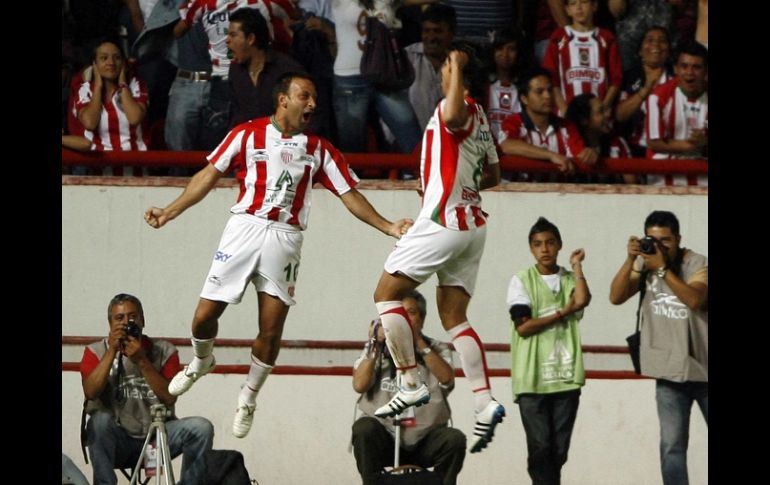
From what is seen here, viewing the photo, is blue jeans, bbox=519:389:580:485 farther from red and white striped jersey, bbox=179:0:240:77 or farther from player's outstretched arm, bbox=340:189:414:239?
red and white striped jersey, bbox=179:0:240:77

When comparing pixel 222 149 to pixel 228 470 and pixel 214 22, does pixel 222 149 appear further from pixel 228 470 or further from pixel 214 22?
pixel 214 22

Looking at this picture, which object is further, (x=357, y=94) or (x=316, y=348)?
(x=316, y=348)

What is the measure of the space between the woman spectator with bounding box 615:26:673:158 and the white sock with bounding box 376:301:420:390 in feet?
15.9

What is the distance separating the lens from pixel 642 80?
53.5ft

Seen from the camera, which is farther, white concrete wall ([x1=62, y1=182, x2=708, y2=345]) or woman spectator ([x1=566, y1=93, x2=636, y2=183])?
white concrete wall ([x1=62, y1=182, x2=708, y2=345])

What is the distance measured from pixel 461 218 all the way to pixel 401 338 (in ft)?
2.93

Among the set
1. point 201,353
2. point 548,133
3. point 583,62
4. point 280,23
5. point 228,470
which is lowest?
point 228,470

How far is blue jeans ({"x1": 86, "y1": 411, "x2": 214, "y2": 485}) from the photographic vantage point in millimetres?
15031

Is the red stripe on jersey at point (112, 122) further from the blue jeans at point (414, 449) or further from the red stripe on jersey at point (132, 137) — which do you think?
the blue jeans at point (414, 449)

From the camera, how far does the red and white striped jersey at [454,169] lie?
11750mm

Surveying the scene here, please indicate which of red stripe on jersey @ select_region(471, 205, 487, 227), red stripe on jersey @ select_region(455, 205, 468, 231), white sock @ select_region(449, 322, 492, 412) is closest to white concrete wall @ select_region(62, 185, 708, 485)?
white sock @ select_region(449, 322, 492, 412)

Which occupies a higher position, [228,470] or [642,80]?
[642,80]

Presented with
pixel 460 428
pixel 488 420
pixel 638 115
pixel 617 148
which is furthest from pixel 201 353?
pixel 638 115

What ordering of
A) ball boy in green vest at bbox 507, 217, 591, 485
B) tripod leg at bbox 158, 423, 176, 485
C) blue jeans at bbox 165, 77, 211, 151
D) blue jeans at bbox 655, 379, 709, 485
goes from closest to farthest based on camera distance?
tripod leg at bbox 158, 423, 176, 485
blue jeans at bbox 655, 379, 709, 485
ball boy in green vest at bbox 507, 217, 591, 485
blue jeans at bbox 165, 77, 211, 151
